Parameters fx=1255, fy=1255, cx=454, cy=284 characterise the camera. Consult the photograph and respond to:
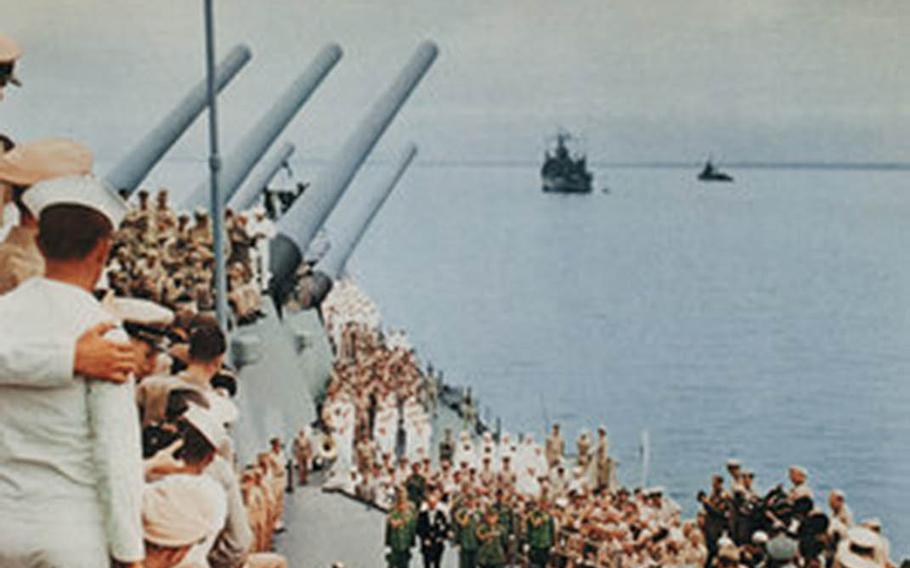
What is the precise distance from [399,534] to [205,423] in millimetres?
6214

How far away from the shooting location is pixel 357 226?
2120 centimetres

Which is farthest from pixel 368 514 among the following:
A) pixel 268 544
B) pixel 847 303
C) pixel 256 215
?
pixel 847 303

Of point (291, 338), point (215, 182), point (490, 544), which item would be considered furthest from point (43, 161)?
point (291, 338)

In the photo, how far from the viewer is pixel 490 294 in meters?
70.1

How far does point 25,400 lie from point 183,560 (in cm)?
65

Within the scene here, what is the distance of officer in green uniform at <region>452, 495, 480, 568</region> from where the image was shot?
902cm

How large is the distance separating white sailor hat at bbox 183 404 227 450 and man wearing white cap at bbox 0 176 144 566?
0.58m

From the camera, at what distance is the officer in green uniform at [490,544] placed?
8891 mm

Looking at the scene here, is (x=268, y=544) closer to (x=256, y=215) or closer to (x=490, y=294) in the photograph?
(x=256, y=215)

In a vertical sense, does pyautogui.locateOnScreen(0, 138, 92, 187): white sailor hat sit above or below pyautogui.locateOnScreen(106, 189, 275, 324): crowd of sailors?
below

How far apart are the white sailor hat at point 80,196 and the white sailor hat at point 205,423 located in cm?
72

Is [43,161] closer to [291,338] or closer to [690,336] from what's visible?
[291,338]

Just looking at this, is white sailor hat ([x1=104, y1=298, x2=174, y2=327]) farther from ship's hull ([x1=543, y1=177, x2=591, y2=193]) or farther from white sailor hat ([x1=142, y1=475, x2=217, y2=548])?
ship's hull ([x1=543, y1=177, x2=591, y2=193])

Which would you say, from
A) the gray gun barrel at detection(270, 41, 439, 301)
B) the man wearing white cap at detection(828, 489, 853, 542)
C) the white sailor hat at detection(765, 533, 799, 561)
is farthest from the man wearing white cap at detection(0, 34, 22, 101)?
the gray gun barrel at detection(270, 41, 439, 301)
